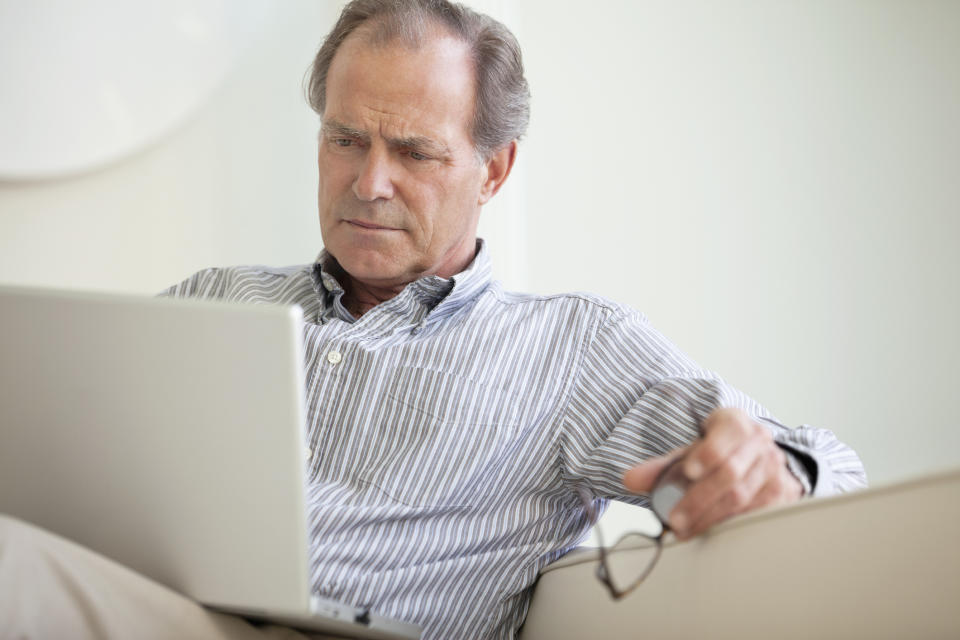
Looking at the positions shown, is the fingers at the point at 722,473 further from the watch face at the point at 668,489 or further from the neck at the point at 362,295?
the neck at the point at 362,295

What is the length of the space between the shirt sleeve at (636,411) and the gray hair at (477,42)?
0.39 meters

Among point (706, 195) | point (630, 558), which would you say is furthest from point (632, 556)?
point (706, 195)

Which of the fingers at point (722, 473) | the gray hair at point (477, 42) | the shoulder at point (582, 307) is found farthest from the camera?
the gray hair at point (477, 42)

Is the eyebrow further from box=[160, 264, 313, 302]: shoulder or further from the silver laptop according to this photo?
the silver laptop

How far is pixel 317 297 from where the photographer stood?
1491 millimetres

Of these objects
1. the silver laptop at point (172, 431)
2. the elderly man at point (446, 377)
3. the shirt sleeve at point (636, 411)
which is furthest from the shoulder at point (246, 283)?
the silver laptop at point (172, 431)

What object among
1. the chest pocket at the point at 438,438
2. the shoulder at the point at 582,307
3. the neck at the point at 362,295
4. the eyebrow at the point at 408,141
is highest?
the eyebrow at the point at 408,141

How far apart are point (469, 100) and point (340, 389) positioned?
50 centimetres

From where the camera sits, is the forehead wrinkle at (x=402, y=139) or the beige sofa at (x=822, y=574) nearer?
the beige sofa at (x=822, y=574)

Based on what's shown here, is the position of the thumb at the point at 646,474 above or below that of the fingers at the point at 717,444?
Result: below

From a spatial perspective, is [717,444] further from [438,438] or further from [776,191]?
[776,191]

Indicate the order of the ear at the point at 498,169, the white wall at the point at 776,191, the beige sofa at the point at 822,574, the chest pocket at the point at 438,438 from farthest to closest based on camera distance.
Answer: the white wall at the point at 776,191
the ear at the point at 498,169
the chest pocket at the point at 438,438
the beige sofa at the point at 822,574

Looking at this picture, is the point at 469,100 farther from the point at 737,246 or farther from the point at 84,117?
the point at 84,117

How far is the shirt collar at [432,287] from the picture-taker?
4.64 ft
